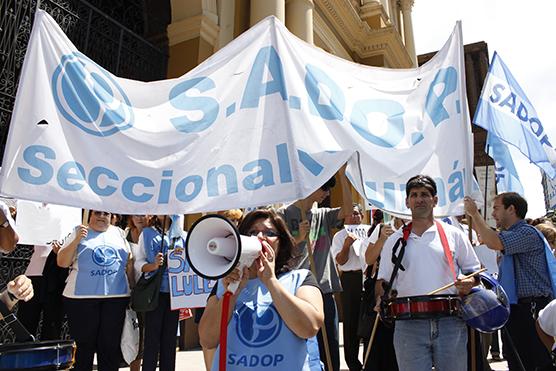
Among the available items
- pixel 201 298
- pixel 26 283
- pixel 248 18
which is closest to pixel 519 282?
pixel 201 298

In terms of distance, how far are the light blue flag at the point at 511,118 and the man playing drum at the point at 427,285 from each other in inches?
74.4

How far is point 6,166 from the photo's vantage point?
9.47ft

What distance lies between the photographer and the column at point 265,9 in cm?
983

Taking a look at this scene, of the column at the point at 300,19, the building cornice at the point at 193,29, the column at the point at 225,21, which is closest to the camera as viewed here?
the building cornice at the point at 193,29

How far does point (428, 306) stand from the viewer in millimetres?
3043

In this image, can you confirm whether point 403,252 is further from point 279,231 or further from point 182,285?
point 182,285

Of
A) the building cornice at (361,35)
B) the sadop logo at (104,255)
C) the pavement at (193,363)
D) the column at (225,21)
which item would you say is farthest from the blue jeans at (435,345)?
the building cornice at (361,35)

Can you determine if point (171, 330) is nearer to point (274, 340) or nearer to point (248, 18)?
point (274, 340)

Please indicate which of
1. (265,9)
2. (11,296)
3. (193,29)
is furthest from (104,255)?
(265,9)

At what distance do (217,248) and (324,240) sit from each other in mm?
2274

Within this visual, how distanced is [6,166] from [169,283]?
2.07 metres

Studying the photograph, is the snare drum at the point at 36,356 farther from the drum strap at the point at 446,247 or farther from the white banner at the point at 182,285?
the drum strap at the point at 446,247

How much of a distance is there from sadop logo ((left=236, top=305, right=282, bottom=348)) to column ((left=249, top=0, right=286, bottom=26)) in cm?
854

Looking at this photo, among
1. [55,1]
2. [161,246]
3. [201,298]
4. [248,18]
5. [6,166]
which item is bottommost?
[201,298]
